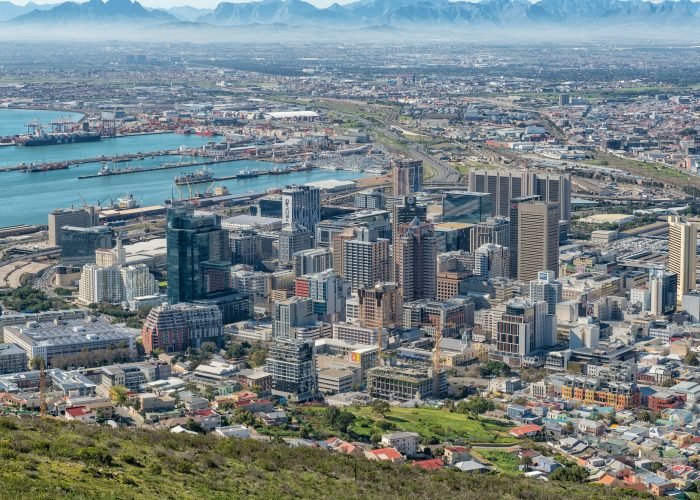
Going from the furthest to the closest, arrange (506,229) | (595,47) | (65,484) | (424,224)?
(595,47)
(506,229)
(424,224)
(65,484)

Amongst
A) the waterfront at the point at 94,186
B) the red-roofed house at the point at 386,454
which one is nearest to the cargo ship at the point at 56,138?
the waterfront at the point at 94,186

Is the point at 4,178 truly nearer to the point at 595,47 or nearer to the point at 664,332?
the point at 664,332

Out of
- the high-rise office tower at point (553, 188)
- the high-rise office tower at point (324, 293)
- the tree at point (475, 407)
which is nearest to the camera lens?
the tree at point (475, 407)

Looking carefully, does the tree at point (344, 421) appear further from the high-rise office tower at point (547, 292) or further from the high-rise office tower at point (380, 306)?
the high-rise office tower at point (547, 292)

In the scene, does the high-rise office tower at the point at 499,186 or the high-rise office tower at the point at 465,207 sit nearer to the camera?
the high-rise office tower at the point at 465,207

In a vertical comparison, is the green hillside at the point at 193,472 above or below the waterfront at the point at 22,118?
above

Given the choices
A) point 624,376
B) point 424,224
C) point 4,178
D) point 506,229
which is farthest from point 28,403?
point 4,178
